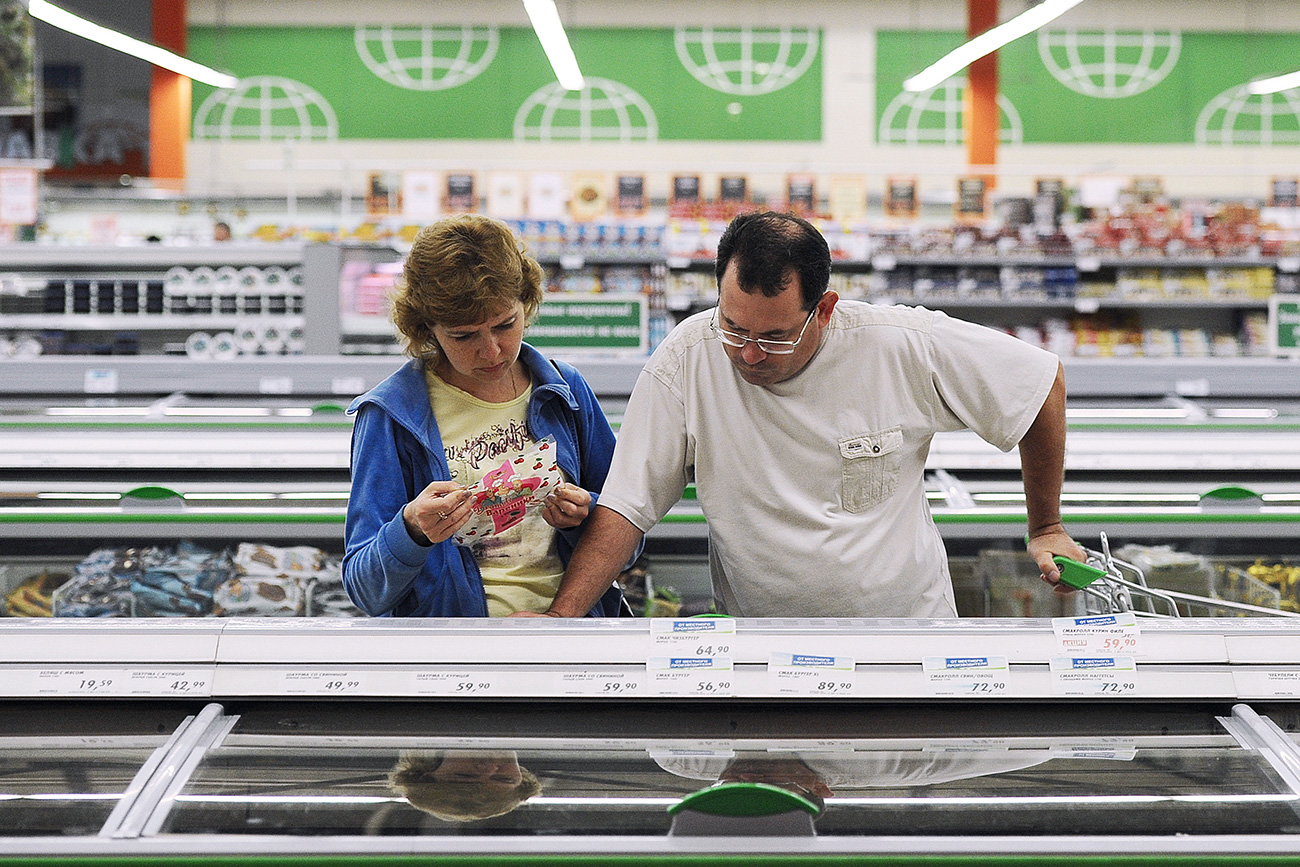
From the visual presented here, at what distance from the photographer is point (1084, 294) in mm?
9234

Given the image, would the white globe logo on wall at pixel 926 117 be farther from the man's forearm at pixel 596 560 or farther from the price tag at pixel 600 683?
the price tag at pixel 600 683

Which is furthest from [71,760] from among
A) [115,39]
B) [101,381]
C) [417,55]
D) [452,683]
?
[417,55]

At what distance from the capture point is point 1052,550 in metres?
1.99

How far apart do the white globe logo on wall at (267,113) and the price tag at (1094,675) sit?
43.2 ft

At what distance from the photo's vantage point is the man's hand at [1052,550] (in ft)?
6.11

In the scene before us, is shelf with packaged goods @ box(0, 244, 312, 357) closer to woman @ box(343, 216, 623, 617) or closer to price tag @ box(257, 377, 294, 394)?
price tag @ box(257, 377, 294, 394)

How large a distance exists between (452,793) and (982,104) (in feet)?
41.9

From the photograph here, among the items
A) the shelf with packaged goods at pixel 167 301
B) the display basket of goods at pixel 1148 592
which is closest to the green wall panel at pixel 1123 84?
the shelf with packaged goods at pixel 167 301

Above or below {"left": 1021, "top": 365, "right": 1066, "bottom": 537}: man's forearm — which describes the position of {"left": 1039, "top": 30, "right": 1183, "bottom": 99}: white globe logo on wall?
above

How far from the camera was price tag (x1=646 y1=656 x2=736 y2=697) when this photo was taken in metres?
1.51

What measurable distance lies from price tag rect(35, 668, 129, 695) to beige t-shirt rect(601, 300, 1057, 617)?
2.63 ft

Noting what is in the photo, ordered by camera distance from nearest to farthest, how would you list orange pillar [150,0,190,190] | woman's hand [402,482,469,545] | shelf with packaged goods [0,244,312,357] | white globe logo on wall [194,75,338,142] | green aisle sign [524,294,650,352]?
woman's hand [402,482,469,545] → green aisle sign [524,294,650,352] → shelf with packaged goods [0,244,312,357] → orange pillar [150,0,190,190] → white globe logo on wall [194,75,338,142]

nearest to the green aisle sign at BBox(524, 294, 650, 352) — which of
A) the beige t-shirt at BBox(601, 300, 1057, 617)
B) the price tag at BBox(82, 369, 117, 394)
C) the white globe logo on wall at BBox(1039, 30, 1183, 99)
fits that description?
the price tag at BBox(82, 369, 117, 394)

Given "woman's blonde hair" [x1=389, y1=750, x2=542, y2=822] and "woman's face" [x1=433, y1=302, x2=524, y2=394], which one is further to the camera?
"woman's face" [x1=433, y1=302, x2=524, y2=394]
